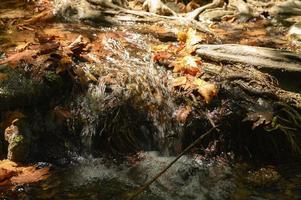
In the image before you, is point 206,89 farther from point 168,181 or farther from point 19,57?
point 19,57

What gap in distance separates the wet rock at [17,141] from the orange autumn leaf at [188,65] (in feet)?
6.10

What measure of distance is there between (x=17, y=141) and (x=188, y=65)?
2104 mm

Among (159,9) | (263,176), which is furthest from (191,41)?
(263,176)

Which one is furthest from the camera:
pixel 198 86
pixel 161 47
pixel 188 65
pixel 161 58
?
pixel 161 47

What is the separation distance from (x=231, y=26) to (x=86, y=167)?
3769 millimetres

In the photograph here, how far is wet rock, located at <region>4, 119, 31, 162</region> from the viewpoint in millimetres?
3885

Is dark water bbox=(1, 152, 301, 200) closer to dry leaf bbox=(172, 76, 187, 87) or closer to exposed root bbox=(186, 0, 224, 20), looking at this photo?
dry leaf bbox=(172, 76, 187, 87)

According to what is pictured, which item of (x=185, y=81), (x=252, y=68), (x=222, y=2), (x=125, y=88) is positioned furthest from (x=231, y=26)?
(x=125, y=88)

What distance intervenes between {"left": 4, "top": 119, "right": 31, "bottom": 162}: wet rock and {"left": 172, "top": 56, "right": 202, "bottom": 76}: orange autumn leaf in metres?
1.86

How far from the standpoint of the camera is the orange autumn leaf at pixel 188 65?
4.69m

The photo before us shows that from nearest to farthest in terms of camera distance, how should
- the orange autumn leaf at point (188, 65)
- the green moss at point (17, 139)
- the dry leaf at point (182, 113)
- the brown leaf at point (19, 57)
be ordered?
the green moss at point (17, 139) < the dry leaf at point (182, 113) < the brown leaf at point (19, 57) < the orange autumn leaf at point (188, 65)

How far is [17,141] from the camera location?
12.8ft

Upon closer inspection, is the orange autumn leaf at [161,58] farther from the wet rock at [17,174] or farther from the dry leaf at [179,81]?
the wet rock at [17,174]

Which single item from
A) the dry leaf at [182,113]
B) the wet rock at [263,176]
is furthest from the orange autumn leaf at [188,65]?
the wet rock at [263,176]
